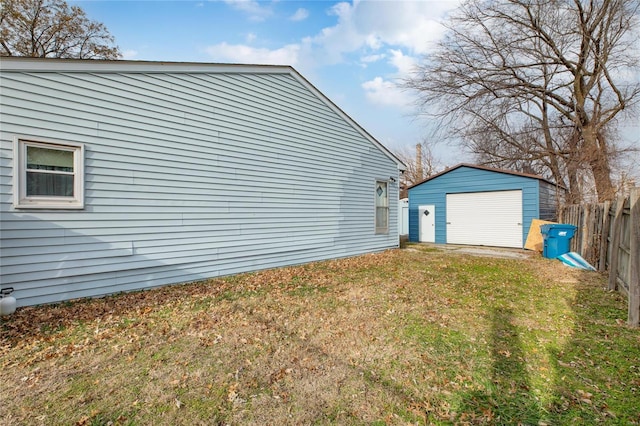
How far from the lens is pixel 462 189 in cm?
1286

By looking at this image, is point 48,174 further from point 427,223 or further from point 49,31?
point 49,31

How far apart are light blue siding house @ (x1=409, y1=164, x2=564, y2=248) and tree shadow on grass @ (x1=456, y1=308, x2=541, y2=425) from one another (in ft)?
33.5

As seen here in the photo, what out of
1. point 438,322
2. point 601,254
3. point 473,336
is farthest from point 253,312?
point 601,254

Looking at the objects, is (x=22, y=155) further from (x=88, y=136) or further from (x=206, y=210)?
(x=206, y=210)

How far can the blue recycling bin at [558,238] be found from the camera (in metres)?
8.87

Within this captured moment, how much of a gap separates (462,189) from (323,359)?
39.1 ft

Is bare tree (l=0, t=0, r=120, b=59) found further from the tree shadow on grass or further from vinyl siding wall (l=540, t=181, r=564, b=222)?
vinyl siding wall (l=540, t=181, r=564, b=222)

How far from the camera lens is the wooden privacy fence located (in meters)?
3.77

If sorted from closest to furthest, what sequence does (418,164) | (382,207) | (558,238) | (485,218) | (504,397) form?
(504,397), (558,238), (382,207), (485,218), (418,164)

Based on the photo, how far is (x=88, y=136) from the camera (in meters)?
4.75

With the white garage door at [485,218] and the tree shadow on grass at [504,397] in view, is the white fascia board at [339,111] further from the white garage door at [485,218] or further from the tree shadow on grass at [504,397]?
the tree shadow on grass at [504,397]

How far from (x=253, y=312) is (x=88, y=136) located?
3.85 meters

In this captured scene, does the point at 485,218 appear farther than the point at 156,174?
Yes

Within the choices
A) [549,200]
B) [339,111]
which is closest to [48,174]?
[339,111]
